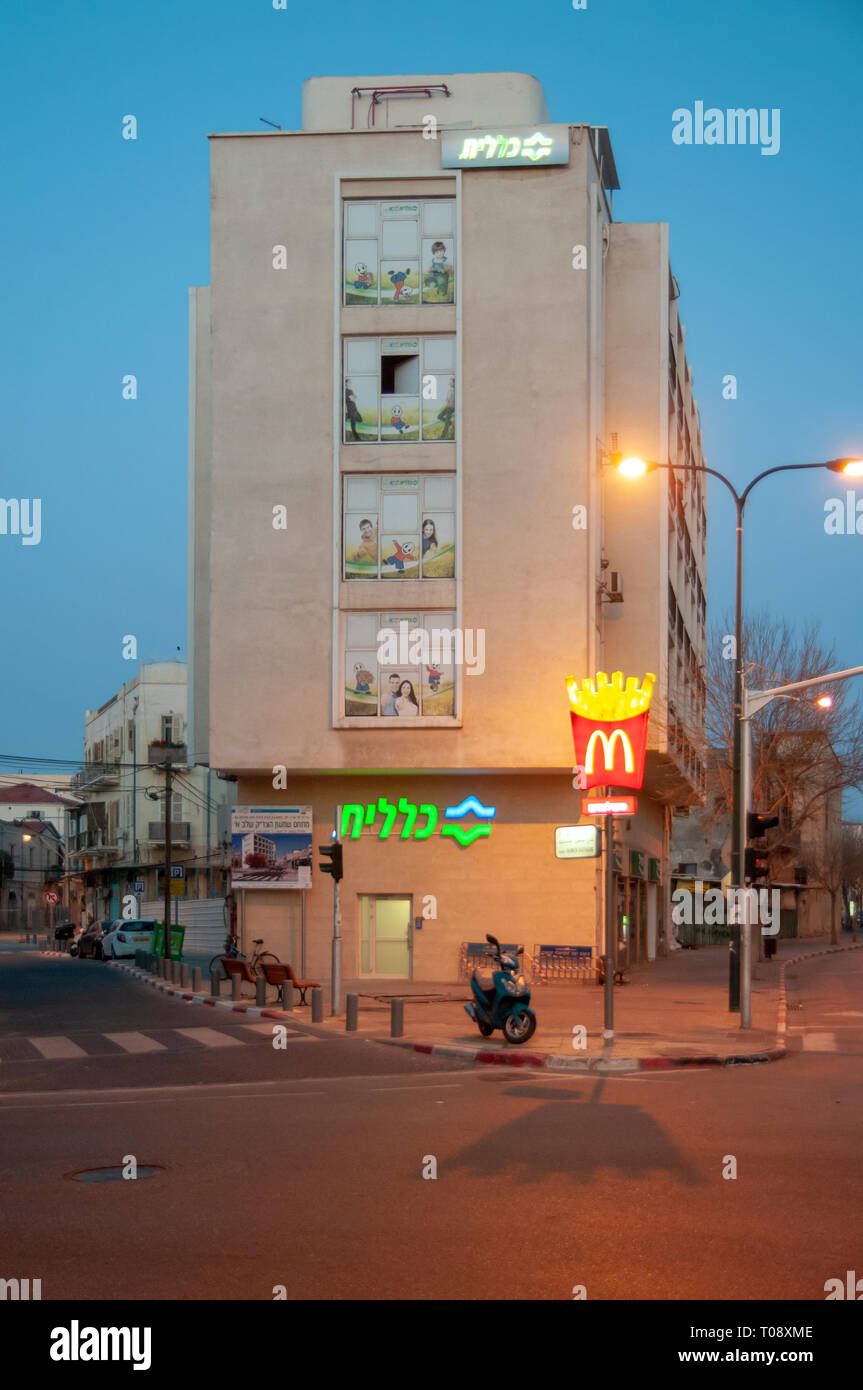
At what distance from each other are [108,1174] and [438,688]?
23.8 metres

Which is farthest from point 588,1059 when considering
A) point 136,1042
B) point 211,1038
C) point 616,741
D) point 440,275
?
point 440,275

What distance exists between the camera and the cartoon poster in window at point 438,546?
33.4 metres

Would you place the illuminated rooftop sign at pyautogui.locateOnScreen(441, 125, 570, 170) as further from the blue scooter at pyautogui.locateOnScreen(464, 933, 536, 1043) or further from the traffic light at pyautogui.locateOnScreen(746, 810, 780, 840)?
the blue scooter at pyautogui.locateOnScreen(464, 933, 536, 1043)

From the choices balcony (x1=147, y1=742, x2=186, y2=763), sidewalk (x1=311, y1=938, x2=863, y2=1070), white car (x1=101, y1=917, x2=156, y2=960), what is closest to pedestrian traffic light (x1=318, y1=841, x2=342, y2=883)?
sidewalk (x1=311, y1=938, x2=863, y2=1070)

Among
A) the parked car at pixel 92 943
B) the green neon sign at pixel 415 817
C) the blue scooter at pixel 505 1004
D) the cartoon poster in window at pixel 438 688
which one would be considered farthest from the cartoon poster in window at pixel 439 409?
the parked car at pixel 92 943

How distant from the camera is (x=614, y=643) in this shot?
3659 cm

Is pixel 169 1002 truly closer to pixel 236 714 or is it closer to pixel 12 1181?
pixel 236 714

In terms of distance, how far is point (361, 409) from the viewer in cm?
3384

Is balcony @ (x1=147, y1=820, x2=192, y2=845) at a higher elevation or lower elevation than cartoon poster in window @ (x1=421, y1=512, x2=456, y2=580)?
lower

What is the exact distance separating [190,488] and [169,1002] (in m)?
18.5

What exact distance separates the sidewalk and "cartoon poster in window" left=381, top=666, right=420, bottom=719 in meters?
6.43

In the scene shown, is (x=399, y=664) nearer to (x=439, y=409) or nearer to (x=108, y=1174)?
(x=439, y=409)

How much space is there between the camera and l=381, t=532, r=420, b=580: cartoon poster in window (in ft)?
110
